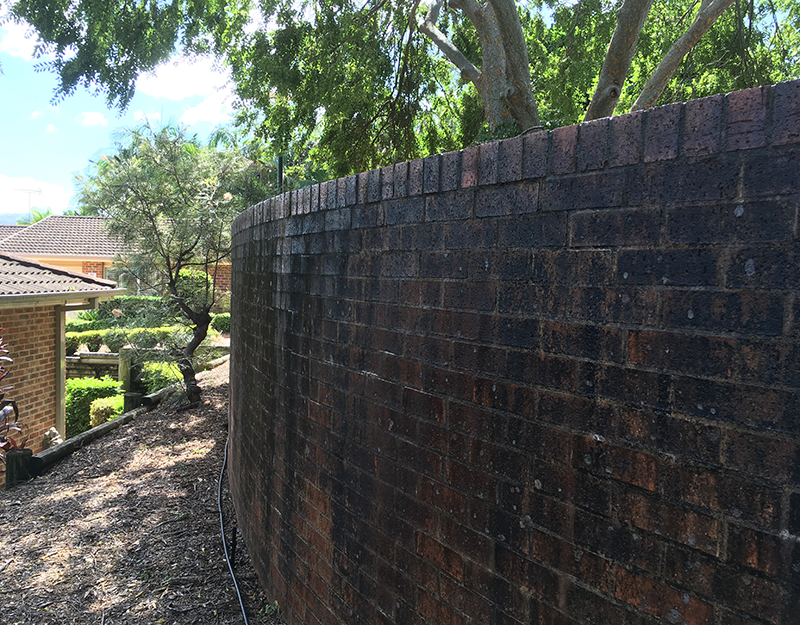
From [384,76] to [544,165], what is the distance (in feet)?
30.7

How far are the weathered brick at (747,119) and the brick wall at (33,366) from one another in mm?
10003

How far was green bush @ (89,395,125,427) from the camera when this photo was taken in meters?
11.8

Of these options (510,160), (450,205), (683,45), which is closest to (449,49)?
(683,45)

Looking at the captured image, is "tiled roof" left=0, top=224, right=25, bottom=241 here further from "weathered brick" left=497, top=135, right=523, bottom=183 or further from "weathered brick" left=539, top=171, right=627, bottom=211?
"weathered brick" left=539, top=171, right=627, bottom=211

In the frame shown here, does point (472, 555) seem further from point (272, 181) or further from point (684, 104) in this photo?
point (272, 181)

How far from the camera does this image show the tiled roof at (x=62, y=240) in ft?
90.1

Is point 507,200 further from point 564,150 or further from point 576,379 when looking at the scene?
point 576,379

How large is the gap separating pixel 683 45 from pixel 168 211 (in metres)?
9.22

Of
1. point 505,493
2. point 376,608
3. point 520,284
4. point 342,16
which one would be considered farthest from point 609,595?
point 342,16

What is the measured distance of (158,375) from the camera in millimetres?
11391

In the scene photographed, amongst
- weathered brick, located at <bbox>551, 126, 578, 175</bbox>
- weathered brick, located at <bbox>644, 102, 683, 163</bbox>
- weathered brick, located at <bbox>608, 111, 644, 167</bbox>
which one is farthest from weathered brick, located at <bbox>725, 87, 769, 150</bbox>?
weathered brick, located at <bbox>551, 126, 578, 175</bbox>

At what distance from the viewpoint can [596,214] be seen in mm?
1733

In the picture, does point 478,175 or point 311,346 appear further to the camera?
point 311,346

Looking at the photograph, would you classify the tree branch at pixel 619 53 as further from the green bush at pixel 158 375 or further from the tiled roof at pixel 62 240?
the tiled roof at pixel 62 240
